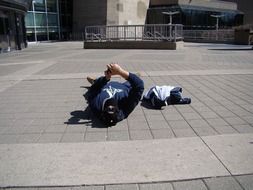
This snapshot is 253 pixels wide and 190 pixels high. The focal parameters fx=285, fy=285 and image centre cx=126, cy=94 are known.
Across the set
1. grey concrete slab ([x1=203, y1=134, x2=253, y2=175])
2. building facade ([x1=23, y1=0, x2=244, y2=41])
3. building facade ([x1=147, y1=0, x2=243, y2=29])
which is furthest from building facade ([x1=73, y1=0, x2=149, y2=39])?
grey concrete slab ([x1=203, y1=134, x2=253, y2=175])

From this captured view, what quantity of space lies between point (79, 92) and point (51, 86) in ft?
3.99

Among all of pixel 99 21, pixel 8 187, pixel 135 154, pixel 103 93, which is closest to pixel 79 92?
pixel 103 93

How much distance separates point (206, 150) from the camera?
367 centimetres

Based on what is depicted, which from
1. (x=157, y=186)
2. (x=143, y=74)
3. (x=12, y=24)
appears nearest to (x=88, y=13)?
(x=12, y=24)

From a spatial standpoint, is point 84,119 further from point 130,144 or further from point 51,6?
point 51,6

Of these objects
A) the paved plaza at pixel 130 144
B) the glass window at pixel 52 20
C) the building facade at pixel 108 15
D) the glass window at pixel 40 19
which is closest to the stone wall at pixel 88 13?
the building facade at pixel 108 15

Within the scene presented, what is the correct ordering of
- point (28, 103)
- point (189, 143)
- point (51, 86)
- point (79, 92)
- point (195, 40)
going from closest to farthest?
point (189, 143) → point (28, 103) → point (79, 92) → point (51, 86) → point (195, 40)

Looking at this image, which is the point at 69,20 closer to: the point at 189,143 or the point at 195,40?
the point at 195,40

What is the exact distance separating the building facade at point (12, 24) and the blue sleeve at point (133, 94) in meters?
16.1

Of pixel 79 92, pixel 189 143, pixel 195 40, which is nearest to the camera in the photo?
pixel 189 143

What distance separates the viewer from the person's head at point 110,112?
14.5 ft

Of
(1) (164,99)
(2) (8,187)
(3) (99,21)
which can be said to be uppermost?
(3) (99,21)

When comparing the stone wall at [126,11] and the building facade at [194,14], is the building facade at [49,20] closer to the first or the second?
the stone wall at [126,11]

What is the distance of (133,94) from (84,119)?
99 cm
